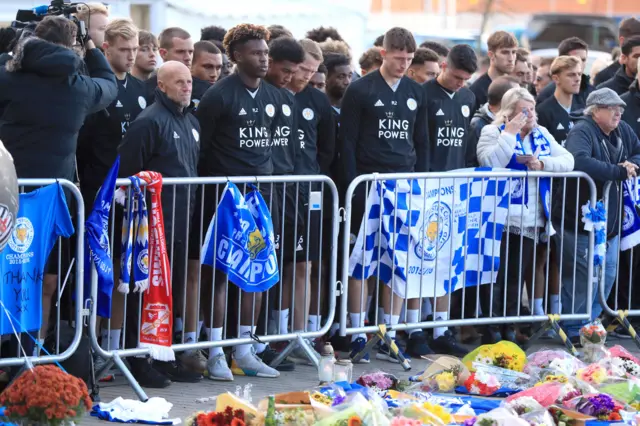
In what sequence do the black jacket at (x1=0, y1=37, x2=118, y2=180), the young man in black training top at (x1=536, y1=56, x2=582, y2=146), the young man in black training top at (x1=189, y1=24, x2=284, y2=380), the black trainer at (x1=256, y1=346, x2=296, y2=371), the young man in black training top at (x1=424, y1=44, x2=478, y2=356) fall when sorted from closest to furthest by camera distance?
1. the black jacket at (x1=0, y1=37, x2=118, y2=180)
2. the young man in black training top at (x1=189, y1=24, x2=284, y2=380)
3. the black trainer at (x1=256, y1=346, x2=296, y2=371)
4. the young man in black training top at (x1=424, y1=44, x2=478, y2=356)
5. the young man in black training top at (x1=536, y1=56, x2=582, y2=146)

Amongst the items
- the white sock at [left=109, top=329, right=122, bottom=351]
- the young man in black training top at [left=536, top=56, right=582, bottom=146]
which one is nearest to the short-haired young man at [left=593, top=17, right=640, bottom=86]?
the young man in black training top at [left=536, top=56, right=582, bottom=146]

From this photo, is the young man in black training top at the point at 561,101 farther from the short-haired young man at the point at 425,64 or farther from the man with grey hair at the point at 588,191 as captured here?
the short-haired young man at the point at 425,64

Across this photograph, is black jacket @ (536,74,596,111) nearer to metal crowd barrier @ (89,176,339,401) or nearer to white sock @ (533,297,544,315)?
white sock @ (533,297,544,315)

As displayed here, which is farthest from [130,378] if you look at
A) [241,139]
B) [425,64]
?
[425,64]

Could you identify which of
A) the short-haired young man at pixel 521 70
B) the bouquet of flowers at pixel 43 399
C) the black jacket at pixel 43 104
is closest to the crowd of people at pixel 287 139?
the black jacket at pixel 43 104

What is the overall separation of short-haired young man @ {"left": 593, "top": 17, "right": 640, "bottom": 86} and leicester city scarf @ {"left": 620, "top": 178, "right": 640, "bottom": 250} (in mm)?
2833

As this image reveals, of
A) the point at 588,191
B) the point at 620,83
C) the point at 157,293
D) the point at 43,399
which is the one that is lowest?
the point at 43,399

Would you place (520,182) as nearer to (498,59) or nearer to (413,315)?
(413,315)

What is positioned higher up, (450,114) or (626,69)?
(626,69)

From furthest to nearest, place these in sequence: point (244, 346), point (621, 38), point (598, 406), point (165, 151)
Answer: point (621, 38) → point (244, 346) → point (165, 151) → point (598, 406)

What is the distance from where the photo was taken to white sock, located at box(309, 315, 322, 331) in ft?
30.7

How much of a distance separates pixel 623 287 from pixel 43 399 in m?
6.12

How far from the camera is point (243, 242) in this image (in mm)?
8617

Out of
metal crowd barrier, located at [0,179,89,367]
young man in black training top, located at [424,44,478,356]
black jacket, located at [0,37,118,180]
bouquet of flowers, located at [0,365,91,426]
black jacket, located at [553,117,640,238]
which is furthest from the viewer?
young man in black training top, located at [424,44,478,356]
